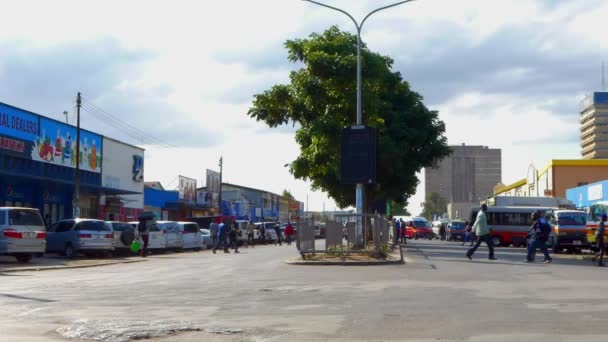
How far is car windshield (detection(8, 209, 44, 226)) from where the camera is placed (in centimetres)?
2830

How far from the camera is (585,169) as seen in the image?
80.6 meters

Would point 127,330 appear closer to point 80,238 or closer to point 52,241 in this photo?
point 80,238

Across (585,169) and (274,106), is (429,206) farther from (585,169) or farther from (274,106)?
(274,106)

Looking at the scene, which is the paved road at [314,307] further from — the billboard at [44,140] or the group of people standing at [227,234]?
the billboard at [44,140]

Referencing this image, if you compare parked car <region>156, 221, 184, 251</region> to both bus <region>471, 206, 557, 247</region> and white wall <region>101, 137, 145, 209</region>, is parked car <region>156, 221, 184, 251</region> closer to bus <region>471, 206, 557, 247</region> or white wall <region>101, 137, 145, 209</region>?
white wall <region>101, 137, 145, 209</region>

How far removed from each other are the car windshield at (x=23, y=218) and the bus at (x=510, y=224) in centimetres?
3116

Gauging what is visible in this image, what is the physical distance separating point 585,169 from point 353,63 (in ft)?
176

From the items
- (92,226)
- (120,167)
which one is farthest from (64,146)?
(92,226)

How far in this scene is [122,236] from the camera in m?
35.5

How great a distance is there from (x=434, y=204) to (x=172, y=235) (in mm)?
144012

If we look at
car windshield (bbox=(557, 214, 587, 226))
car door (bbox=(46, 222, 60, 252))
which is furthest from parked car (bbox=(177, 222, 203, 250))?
car windshield (bbox=(557, 214, 587, 226))

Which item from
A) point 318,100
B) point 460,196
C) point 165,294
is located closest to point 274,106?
point 318,100

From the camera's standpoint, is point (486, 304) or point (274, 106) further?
point (274, 106)

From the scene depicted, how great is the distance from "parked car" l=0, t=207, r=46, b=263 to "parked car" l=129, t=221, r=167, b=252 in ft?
29.0
